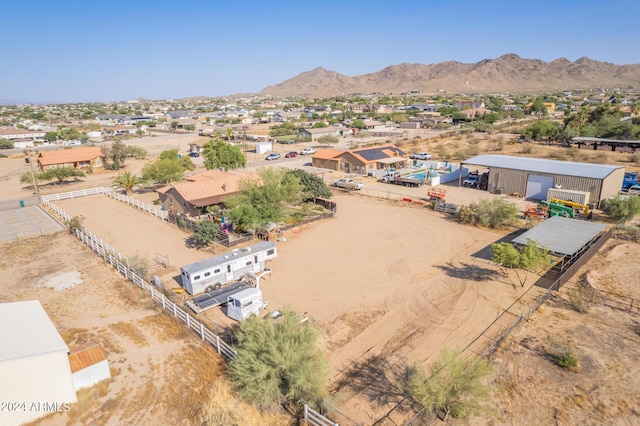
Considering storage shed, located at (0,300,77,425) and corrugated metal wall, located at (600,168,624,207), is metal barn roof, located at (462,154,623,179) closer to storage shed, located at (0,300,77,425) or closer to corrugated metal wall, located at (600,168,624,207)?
corrugated metal wall, located at (600,168,624,207)

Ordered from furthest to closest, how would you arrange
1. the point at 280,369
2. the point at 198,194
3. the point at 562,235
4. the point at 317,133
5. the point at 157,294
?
1. the point at 317,133
2. the point at 198,194
3. the point at 562,235
4. the point at 157,294
5. the point at 280,369

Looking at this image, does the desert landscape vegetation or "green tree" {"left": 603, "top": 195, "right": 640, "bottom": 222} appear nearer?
the desert landscape vegetation

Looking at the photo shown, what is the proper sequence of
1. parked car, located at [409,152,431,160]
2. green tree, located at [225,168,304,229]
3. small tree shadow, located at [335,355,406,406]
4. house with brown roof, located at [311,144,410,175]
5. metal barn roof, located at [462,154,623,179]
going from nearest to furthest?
small tree shadow, located at [335,355,406,406] → green tree, located at [225,168,304,229] → metal barn roof, located at [462,154,623,179] → house with brown roof, located at [311,144,410,175] → parked car, located at [409,152,431,160]

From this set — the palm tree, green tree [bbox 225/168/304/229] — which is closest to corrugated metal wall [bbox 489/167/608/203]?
Answer: green tree [bbox 225/168/304/229]

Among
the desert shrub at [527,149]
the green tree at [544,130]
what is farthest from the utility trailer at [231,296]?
the green tree at [544,130]

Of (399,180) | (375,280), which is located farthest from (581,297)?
(399,180)

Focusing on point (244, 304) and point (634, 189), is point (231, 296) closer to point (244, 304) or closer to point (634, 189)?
point (244, 304)
